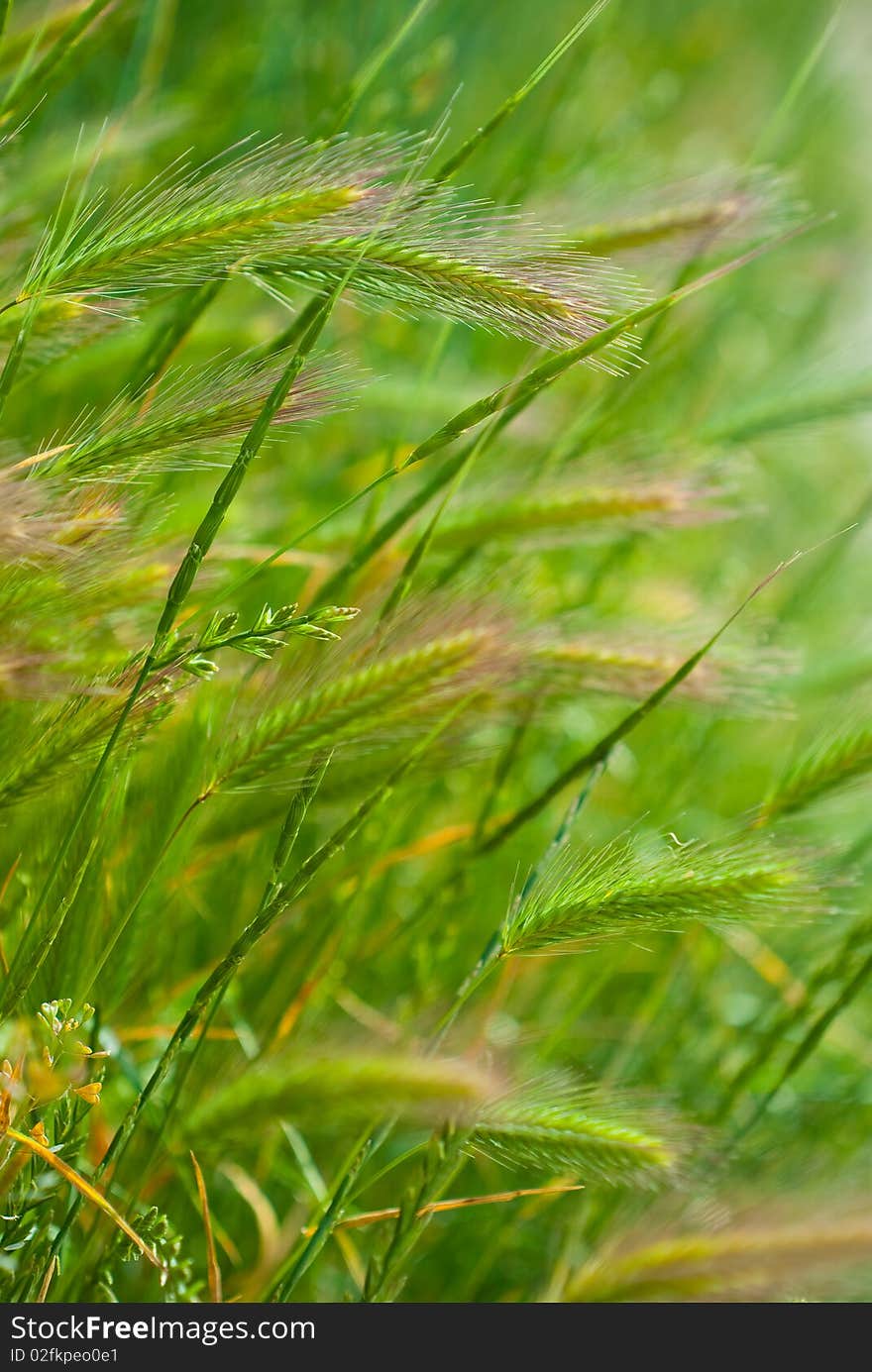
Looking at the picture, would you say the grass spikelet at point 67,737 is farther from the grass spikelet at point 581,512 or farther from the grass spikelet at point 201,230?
the grass spikelet at point 581,512

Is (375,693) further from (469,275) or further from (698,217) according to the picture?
(698,217)

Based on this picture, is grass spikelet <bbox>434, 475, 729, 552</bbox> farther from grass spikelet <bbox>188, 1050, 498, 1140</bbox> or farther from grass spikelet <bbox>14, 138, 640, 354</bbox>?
grass spikelet <bbox>188, 1050, 498, 1140</bbox>

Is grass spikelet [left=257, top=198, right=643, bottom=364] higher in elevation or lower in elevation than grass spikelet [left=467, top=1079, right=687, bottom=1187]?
higher

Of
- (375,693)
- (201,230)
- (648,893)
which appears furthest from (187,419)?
(648,893)

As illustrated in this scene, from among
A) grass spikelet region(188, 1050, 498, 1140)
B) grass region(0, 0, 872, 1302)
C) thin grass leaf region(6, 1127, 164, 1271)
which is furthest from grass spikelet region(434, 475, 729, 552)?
thin grass leaf region(6, 1127, 164, 1271)

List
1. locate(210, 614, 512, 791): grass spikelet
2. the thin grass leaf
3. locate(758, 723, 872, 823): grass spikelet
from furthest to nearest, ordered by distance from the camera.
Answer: locate(758, 723, 872, 823): grass spikelet → locate(210, 614, 512, 791): grass spikelet → the thin grass leaf

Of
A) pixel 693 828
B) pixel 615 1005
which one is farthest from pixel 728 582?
pixel 615 1005
